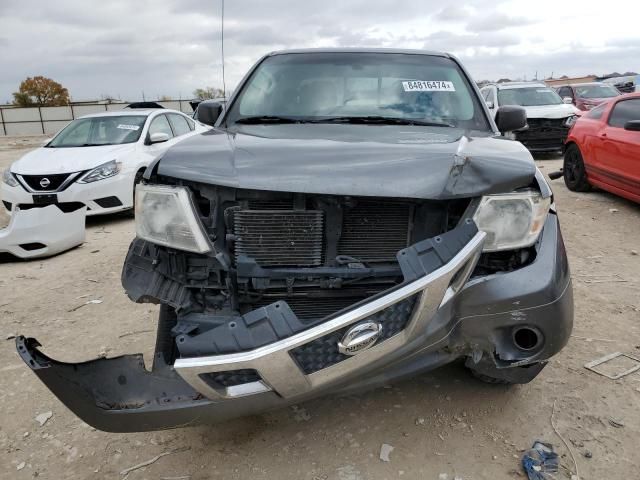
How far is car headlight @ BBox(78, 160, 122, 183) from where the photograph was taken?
668 cm

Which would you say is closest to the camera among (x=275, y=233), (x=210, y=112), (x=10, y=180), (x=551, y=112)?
(x=275, y=233)

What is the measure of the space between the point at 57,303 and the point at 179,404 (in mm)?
2893

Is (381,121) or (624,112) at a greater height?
(381,121)

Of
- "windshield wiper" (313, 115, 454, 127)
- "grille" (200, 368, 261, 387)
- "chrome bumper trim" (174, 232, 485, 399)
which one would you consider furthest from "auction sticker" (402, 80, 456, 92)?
"grille" (200, 368, 261, 387)

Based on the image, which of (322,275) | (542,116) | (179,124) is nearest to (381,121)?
(322,275)

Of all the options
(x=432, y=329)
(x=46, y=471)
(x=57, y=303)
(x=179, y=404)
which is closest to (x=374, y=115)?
(x=432, y=329)

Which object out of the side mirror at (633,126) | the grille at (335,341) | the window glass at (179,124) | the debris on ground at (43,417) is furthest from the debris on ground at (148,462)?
the window glass at (179,124)

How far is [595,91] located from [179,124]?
12888 mm

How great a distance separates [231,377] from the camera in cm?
178

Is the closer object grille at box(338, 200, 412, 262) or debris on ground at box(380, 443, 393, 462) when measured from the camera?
grille at box(338, 200, 412, 262)

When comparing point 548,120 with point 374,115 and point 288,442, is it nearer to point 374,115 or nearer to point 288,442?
point 374,115

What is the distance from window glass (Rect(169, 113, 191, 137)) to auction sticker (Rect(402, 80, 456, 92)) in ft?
20.2

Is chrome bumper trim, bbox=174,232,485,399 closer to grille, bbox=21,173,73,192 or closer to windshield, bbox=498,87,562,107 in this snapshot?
grille, bbox=21,173,73,192

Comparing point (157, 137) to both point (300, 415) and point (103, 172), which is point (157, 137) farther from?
point (300, 415)
